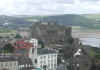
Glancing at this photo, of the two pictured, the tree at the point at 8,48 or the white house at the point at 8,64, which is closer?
the white house at the point at 8,64

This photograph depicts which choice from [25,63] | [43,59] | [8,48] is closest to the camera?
[25,63]

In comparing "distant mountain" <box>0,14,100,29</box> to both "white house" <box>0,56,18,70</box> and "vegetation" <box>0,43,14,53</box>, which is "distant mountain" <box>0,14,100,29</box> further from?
"white house" <box>0,56,18,70</box>

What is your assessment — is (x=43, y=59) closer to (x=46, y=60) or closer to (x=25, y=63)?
(x=46, y=60)

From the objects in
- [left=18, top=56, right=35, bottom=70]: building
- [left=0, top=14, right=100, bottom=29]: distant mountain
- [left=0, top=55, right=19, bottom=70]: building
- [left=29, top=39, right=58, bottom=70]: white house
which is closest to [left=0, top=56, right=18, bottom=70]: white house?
[left=0, top=55, right=19, bottom=70]: building

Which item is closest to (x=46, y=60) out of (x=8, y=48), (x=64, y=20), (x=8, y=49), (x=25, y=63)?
(x=25, y=63)

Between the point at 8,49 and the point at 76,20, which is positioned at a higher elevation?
the point at 76,20

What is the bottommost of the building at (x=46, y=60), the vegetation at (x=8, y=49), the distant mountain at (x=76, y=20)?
the building at (x=46, y=60)

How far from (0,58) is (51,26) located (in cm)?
1901

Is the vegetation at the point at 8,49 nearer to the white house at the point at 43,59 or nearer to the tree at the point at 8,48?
the tree at the point at 8,48

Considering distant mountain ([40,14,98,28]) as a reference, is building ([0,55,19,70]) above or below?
below

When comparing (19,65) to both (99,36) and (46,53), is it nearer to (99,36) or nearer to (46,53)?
(46,53)

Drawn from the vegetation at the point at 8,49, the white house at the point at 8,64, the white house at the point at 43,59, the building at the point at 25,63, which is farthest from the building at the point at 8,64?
the vegetation at the point at 8,49

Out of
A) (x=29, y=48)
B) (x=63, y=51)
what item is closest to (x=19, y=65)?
(x=29, y=48)

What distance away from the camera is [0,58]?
16844 millimetres
